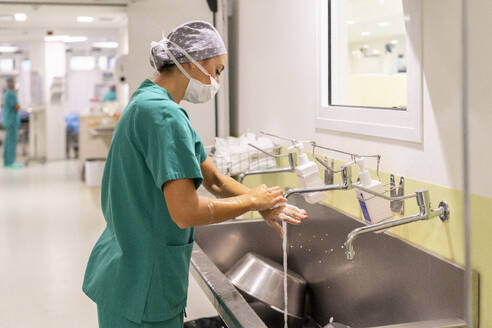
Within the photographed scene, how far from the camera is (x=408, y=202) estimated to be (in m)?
1.87

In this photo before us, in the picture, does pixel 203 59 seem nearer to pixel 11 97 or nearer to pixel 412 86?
pixel 412 86

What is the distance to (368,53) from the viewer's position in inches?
287

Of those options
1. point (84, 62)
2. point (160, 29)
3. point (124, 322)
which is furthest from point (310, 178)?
point (84, 62)

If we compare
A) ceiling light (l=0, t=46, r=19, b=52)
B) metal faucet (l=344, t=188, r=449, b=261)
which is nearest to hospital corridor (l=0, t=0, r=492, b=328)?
metal faucet (l=344, t=188, r=449, b=261)

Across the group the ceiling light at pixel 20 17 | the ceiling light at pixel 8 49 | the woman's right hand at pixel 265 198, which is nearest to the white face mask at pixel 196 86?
the woman's right hand at pixel 265 198

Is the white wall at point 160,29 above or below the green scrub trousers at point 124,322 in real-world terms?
above

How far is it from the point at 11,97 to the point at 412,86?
1011 centimetres

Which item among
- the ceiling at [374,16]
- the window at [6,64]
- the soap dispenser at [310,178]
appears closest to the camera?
the soap dispenser at [310,178]

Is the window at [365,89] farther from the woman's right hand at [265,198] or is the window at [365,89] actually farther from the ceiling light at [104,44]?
the ceiling light at [104,44]

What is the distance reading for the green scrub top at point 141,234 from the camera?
147 cm

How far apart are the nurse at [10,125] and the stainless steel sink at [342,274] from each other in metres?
9.10

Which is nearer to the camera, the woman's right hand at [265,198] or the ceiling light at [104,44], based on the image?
the woman's right hand at [265,198]

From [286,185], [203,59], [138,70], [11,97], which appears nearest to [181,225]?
[203,59]

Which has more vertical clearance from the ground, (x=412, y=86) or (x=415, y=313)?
(x=412, y=86)
